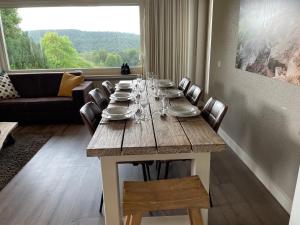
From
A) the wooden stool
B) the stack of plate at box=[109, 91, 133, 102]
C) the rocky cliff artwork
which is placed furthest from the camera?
the stack of plate at box=[109, 91, 133, 102]

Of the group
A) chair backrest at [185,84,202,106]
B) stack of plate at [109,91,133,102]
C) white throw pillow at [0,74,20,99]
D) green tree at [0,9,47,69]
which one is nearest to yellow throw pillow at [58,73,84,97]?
white throw pillow at [0,74,20,99]

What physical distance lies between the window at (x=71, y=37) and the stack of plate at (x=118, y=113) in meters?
3.12

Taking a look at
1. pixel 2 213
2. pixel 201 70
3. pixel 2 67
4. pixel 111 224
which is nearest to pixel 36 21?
pixel 2 67

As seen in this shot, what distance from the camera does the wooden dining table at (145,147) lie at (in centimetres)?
150

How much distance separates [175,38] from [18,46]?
319cm

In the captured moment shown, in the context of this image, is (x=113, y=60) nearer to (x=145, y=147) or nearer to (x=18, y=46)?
(x=18, y=46)

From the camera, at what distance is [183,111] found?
2.12 meters

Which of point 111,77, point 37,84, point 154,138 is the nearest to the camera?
point 154,138

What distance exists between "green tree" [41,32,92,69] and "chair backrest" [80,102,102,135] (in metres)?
3.18

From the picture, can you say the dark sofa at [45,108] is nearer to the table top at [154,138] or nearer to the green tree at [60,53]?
the green tree at [60,53]

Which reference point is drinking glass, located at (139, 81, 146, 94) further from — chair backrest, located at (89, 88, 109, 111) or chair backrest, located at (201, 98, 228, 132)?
chair backrest, located at (201, 98, 228, 132)

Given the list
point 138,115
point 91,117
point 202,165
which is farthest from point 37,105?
point 202,165

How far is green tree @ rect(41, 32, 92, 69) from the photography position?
16.4 feet

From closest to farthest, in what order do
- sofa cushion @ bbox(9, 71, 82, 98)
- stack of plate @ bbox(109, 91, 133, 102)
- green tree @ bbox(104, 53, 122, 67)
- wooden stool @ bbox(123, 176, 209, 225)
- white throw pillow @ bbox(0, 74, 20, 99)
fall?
1. wooden stool @ bbox(123, 176, 209, 225)
2. stack of plate @ bbox(109, 91, 133, 102)
3. white throw pillow @ bbox(0, 74, 20, 99)
4. sofa cushion @ bbox(9, 71, 82, 98)
5. green tree @ bbox(104, 53, 122, 67)
